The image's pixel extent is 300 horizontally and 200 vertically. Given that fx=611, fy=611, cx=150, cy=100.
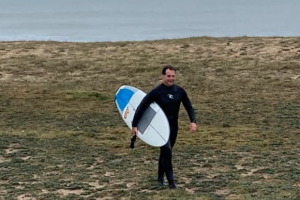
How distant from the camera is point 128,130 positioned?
36.0 feet

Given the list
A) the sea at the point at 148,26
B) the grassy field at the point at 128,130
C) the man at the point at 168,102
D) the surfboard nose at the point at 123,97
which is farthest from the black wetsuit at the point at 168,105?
the sea at the point at 148,26

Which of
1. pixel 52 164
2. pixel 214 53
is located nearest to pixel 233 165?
pixel 52 164

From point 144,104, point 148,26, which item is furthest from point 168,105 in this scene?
point 148,26

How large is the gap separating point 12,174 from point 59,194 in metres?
1.17

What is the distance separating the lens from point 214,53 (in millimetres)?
19766

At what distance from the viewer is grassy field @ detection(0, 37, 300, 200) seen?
7.44 m

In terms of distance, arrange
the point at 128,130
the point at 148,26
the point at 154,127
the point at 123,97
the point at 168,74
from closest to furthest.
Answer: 1. the point at 168,74
2. the point at 154,127
3. the point at 123,97
4. the point at 128,130
5. the point at 148,26

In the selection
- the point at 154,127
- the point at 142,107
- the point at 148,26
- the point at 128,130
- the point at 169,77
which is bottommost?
the point at 128,130

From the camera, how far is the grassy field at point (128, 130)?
293 inches

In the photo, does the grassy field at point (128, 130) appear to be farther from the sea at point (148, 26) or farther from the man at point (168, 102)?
the sea at point (148, 26)

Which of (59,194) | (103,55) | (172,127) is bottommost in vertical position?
(59,194)

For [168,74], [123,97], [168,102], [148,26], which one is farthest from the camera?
[148,26]

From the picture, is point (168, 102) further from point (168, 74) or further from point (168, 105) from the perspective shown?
point (168, 74)

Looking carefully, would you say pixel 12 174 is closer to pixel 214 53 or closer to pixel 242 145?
pixel 242 145
